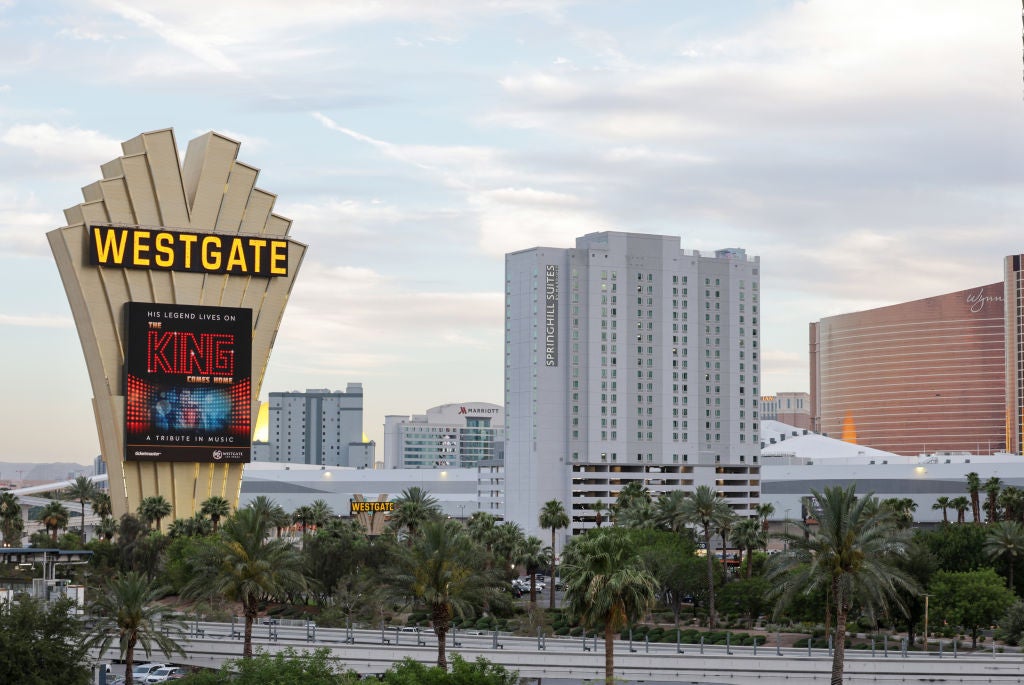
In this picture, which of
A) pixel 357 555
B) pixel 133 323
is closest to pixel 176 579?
pixel 357 555

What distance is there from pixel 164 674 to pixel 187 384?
7290 cm

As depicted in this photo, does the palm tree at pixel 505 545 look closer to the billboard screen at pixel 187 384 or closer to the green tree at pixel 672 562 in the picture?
the green tree at pixel 672 562

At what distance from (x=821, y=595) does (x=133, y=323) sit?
82.7 metres

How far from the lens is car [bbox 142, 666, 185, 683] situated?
3305 inches

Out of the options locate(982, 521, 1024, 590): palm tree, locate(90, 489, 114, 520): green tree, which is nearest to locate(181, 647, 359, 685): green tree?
locate(982, 521, 1024, 590): palm tree

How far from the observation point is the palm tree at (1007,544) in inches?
4299

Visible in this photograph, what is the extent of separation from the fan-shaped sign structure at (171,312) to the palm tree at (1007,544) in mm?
80933

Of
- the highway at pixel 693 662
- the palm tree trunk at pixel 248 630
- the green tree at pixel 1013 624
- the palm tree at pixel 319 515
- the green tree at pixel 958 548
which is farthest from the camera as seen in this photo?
the palm tree at pixel 319 515

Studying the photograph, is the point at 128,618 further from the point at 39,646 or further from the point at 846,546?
the point at 846,546

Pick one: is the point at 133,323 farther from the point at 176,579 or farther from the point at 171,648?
the point at 171,648

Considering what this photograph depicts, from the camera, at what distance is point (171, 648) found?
74.7 m

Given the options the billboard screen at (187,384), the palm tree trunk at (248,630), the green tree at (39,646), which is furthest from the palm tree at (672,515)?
the green tree at (39,646)

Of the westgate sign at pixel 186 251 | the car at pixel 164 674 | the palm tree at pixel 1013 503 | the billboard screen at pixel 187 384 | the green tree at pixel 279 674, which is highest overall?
the westgate sign at pixel 186 251

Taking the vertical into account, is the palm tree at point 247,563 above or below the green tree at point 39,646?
above
